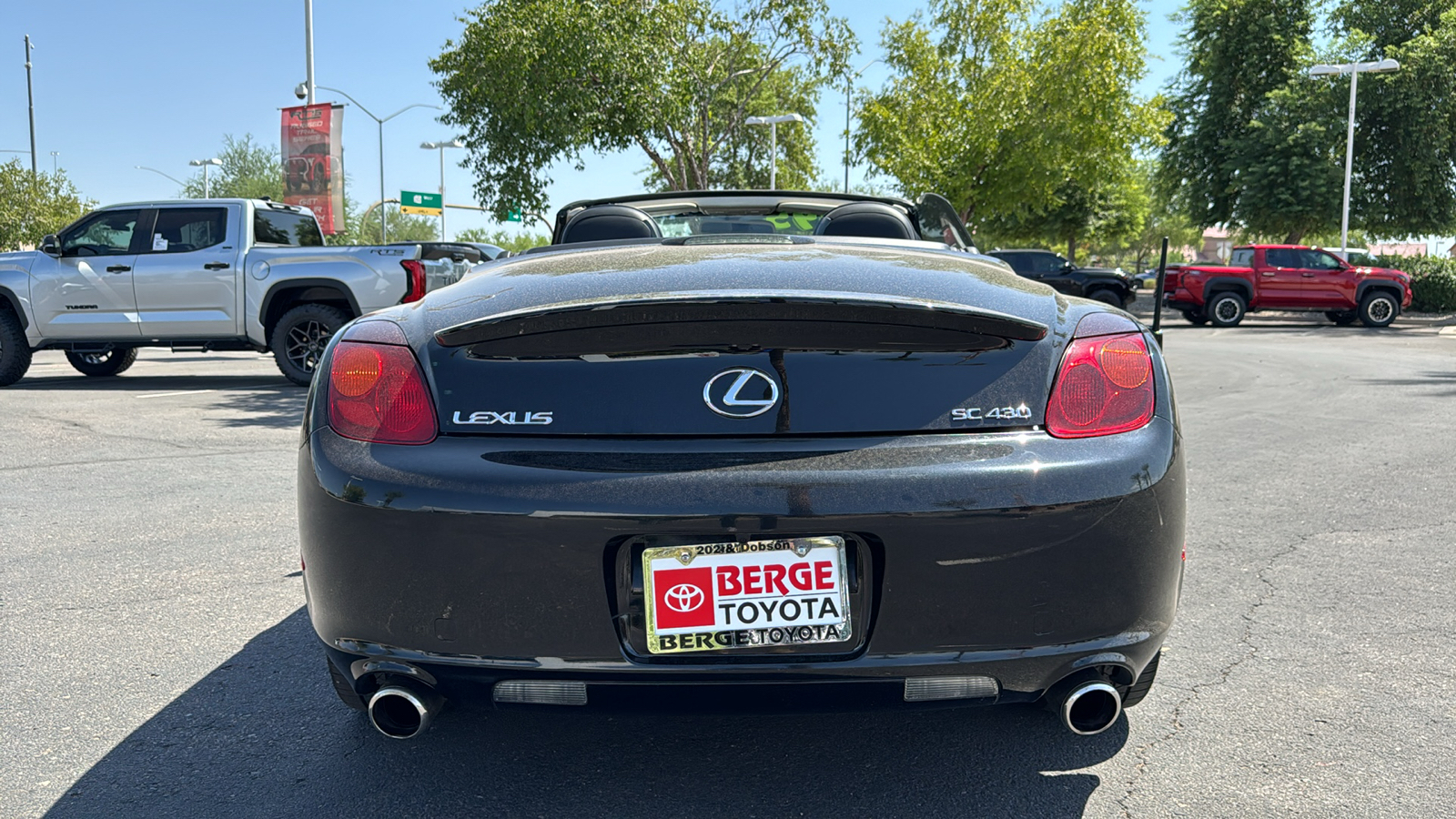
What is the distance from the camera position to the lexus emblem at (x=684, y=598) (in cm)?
209

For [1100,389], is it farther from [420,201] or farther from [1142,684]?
[420,201]

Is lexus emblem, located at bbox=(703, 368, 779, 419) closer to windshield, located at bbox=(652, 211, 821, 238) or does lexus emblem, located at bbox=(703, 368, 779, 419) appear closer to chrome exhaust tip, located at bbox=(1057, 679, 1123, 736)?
chrome exhaust tip, located at bbox=(1057, 679, 1123, 736)

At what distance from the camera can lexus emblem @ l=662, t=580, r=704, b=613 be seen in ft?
6.86

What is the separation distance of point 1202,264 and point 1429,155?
11.6 m

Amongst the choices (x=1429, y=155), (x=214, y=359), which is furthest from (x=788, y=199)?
(x=1429, y=155)

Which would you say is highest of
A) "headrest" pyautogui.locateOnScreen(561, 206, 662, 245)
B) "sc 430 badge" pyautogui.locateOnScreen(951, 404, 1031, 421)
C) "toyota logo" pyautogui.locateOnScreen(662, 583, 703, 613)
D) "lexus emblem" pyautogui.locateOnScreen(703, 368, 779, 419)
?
"headrest" pyautogui.locateOnScreen(561, 206, 662, 245)

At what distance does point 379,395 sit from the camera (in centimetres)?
231

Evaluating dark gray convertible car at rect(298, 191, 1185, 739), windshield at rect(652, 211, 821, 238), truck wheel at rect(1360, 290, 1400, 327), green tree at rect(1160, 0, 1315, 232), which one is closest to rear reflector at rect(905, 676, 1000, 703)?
dark gray convertible car at rect(298, 191, 1185, 739)

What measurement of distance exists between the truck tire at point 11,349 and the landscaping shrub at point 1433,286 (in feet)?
92.7

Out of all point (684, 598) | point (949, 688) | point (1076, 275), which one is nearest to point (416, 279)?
point (684, 598)

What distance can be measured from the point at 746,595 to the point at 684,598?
11cm

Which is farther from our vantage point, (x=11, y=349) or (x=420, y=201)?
(x=420, y=201)

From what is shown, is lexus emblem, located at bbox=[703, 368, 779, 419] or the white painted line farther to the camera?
the white painted line

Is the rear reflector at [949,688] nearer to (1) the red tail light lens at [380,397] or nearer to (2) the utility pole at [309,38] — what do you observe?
(1) the red tail light lens at [380,397]
